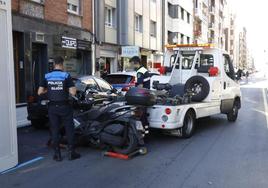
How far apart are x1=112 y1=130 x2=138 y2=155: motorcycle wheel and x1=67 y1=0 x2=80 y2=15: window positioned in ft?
41.7

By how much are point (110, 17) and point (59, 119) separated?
18.5 meters

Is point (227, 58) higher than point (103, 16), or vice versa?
point (103, 16)

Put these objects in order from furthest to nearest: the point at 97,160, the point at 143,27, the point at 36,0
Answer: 1. the point at 143,27
2. the point at 36,0
3. the point at 97,160

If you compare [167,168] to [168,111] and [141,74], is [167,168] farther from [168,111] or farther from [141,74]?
[141,74]

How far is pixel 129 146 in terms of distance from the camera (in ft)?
23.4

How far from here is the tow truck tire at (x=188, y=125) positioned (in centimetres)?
884

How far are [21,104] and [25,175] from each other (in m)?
8.70

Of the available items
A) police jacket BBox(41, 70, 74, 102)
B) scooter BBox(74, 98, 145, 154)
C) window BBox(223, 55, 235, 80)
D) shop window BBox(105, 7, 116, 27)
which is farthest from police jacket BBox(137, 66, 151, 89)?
shop window BBox(105, 7, 116, 27)

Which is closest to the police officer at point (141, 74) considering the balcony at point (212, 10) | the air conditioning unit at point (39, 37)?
the air conditioning unit at point (39, 37)

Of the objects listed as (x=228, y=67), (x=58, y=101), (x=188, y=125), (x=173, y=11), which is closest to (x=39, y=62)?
(x=228, y=67)

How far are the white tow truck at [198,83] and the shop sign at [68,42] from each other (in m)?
7.48

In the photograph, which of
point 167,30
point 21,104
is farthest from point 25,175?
point 167,30

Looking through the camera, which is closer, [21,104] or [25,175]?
[25,175]

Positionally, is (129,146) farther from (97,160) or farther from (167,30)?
(167,30)
